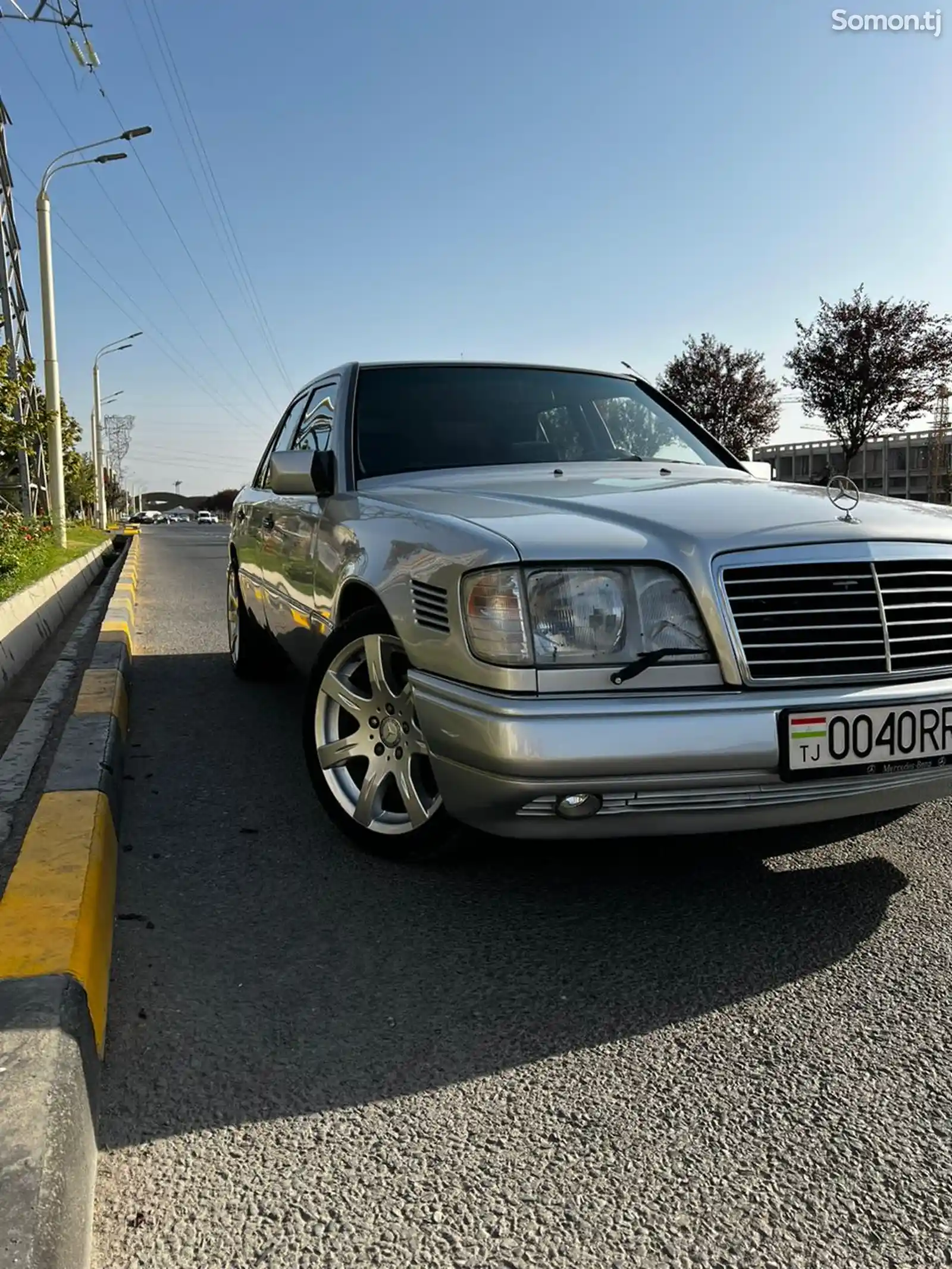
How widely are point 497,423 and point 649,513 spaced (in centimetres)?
149

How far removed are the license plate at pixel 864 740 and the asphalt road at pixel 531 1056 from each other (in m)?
0.48

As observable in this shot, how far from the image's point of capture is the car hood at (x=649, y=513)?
7.95 feet

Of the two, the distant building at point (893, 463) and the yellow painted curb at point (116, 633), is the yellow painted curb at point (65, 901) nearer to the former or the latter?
the yellow painted curb at point (116, 633)

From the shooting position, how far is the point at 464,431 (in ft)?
12.7

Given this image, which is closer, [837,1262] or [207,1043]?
[837,1262]

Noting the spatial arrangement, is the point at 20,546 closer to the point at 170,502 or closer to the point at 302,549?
the point at 302,549

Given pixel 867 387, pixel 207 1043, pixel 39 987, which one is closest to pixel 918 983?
pixel 207 1043

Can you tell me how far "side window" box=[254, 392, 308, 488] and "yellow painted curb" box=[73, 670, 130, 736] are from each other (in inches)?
49.2

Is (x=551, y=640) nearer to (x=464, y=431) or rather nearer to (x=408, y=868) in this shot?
(x=408, y=868)

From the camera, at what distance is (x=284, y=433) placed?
17.9 ft

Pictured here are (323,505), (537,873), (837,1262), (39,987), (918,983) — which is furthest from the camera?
(323,505)

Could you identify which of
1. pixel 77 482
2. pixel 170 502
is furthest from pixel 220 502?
pixel 77 482

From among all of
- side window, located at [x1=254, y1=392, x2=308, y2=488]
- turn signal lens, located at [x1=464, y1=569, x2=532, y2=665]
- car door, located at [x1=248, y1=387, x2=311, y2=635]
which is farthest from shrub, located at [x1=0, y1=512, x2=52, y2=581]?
turn signal lens, located at [x1=464, y1=569, x2=532, y2=665]

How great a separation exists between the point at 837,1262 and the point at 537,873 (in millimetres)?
1530
